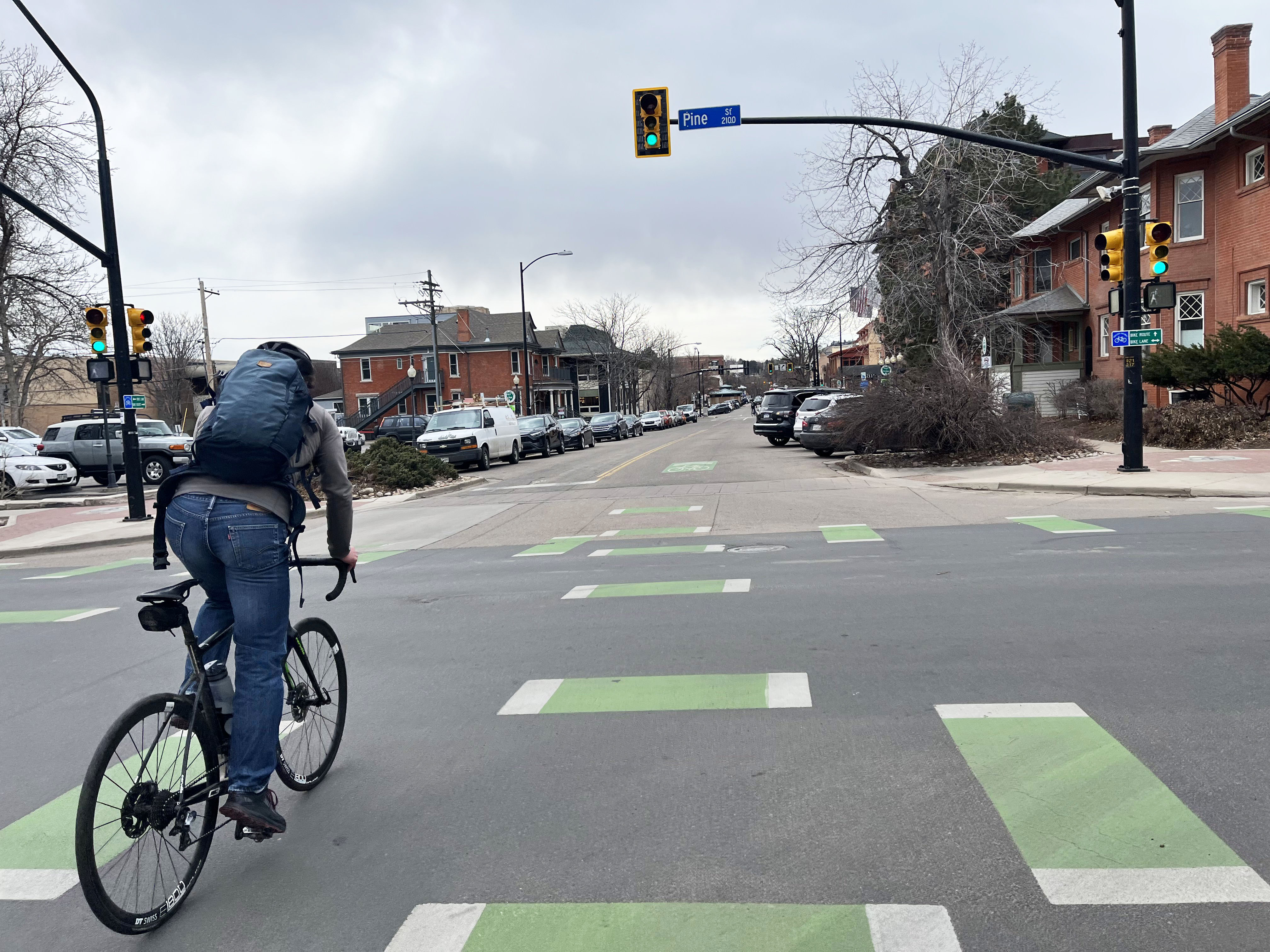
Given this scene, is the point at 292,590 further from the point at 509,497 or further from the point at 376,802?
the point at 509,497

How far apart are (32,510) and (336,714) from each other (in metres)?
20.4

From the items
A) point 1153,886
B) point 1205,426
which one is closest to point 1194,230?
point 1205,426

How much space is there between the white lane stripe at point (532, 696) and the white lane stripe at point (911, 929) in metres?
2.58

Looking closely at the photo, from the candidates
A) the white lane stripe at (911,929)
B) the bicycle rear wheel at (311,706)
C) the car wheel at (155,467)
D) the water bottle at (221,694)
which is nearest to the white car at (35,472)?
the car wheel at (155,467)

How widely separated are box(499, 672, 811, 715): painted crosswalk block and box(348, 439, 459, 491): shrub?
1710 centimetres

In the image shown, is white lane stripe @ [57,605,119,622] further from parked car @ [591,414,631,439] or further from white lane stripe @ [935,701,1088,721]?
parked car @ [591,414,631,439]

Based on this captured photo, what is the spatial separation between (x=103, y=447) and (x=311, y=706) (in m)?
26.9

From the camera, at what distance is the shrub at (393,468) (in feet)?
Result: 73.0

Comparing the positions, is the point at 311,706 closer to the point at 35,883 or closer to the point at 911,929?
the point at 35,883

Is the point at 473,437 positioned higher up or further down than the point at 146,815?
higher up

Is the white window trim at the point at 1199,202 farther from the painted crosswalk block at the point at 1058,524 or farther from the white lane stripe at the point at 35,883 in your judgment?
the white lane stripe at the point at 35,883

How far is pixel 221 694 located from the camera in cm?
360

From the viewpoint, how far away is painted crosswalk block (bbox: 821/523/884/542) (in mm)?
11258

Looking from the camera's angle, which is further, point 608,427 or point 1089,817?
point 608,427
